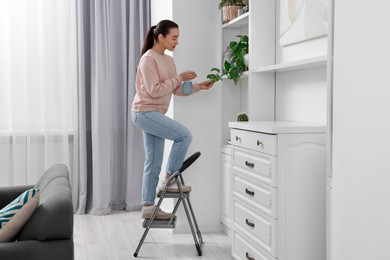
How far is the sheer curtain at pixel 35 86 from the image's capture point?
5086 mm

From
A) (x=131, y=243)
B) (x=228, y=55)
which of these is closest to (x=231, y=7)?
(x=228, y=55)

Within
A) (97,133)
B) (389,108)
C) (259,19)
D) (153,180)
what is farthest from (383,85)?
(97,133)

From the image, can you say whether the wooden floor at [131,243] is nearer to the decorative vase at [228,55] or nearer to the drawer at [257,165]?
the drawer at [257,165]

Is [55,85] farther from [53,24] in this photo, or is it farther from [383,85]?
[383,85]

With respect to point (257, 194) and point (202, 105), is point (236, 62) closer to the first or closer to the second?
point (202, 105)

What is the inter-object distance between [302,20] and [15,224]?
6.82 ft

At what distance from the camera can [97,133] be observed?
17.0 ft

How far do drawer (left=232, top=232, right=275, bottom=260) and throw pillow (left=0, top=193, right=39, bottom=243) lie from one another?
1400mm

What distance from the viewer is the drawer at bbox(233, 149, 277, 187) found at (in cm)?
298

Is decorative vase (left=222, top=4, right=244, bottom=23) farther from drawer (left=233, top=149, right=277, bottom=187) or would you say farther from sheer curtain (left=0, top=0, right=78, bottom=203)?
sheer curtain (left=0, top=0, right=78, bottom=203)

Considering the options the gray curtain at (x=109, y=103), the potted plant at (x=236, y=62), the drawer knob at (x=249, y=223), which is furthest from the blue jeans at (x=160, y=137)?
the gray curtain at (x=109, y=103)

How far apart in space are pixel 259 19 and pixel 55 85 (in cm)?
222

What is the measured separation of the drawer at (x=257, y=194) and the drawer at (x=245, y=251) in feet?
0.82

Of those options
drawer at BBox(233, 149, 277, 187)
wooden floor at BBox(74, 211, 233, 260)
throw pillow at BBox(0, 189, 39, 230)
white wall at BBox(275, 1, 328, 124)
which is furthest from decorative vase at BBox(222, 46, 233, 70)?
throw pillow at BBox(0, 189, 39, 230)
